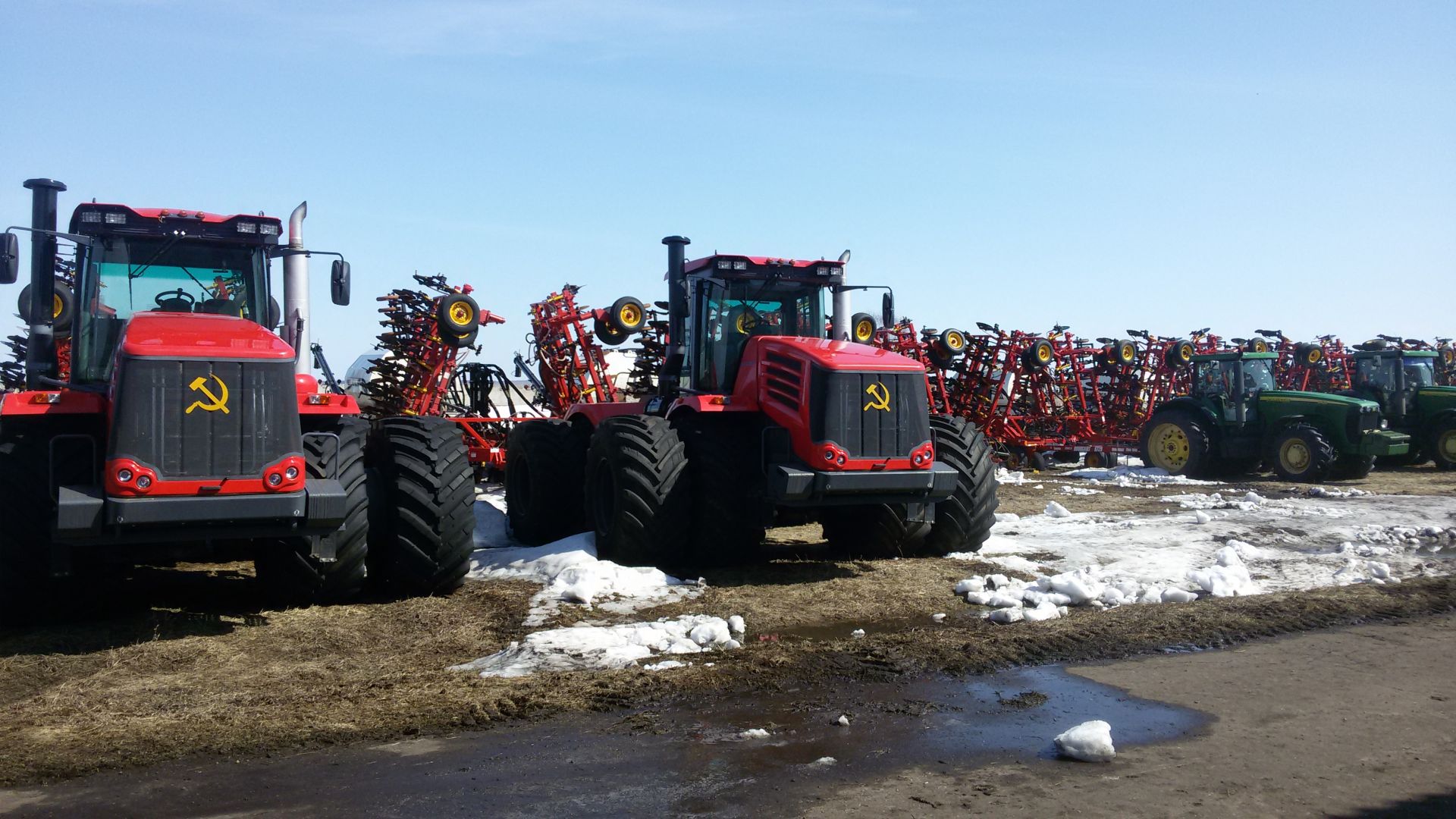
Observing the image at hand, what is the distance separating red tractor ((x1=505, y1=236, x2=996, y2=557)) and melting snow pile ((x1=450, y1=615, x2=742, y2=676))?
1.75 m

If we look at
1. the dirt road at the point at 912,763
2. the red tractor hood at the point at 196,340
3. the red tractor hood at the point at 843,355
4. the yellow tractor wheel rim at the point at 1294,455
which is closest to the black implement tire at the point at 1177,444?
the yellow tractor wheel rim at the point at 1294,455

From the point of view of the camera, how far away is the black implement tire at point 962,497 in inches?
369

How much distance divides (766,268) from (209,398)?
4.92 metres

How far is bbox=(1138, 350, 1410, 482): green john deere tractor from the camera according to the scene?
17703 mm

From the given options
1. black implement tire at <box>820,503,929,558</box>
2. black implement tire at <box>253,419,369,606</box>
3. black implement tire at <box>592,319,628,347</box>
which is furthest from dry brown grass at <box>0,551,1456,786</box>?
black implement tire at <box>592,319,628,347</box>

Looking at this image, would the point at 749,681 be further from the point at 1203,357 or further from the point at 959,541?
the point at 1203,357

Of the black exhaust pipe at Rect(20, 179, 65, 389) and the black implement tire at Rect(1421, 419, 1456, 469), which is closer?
the black exhaust pipe at Rect(20, 179, 65, 389)

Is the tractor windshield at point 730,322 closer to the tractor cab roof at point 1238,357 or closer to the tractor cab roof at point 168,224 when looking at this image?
the tractor cab roof at point 168,224

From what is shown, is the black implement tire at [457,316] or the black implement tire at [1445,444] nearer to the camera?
the black implement tire at [457,316]

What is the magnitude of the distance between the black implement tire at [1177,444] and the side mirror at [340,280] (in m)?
15.0

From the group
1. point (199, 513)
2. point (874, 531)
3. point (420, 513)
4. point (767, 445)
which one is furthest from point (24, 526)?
point (874, 531)

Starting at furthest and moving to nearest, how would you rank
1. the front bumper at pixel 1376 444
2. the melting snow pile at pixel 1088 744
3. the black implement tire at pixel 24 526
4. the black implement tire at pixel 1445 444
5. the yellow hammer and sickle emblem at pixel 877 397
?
the black implement tire at pixel 1445 444 → the front bumper at pixel 1376 444 → the yellow hammer and sickle emblem at pixel 877 397 → the black implement tire at pixel 24 526 → the melting snow pile at pixel 1088 744

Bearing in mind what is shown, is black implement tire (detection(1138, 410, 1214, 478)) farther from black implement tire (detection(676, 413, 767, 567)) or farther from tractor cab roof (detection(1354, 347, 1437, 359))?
black implement tire (detection(676, 413, 767, 567))

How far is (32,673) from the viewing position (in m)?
5.89
